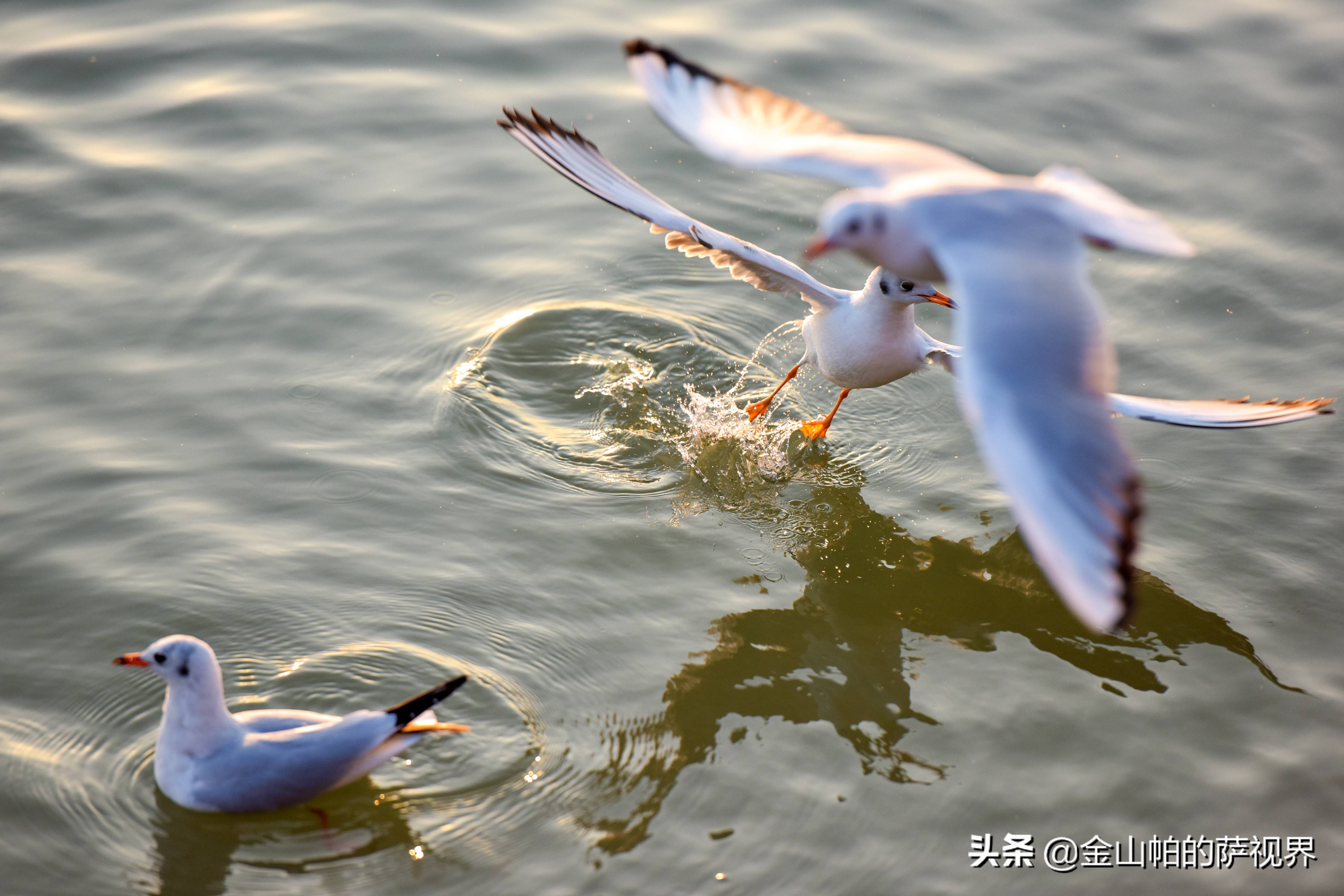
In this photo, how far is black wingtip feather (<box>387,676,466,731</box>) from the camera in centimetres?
458

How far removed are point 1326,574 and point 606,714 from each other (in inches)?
142

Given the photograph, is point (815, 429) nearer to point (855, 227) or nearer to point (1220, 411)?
point (1220, 411)

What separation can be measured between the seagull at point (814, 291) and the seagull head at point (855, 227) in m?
1.95

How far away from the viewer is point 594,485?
255 inches

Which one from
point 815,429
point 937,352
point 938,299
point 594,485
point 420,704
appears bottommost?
point 420,704

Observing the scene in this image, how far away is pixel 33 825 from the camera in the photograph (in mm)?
4586

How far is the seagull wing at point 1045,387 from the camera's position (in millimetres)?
3348

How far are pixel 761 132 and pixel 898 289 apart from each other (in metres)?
1.31

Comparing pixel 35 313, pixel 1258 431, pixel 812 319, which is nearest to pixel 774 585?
pixel 812 319

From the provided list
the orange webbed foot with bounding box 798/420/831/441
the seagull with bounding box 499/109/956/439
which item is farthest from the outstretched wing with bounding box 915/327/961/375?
the orange webbed foot with bounding box 798/420/831/441

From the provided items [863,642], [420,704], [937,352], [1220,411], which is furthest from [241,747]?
[1220,411]

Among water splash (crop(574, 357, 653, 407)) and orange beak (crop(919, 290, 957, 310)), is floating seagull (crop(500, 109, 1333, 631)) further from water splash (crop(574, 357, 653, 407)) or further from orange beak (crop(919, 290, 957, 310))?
water splash (crop(574, 357, 653, 407))

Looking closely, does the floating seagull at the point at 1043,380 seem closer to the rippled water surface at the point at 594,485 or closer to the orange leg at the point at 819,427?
the rippled water surface at the point at 594,485

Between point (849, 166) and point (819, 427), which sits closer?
point (849, 166)
